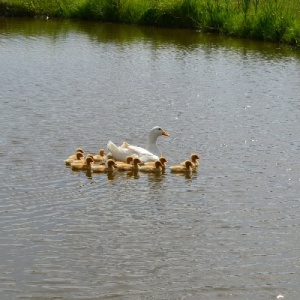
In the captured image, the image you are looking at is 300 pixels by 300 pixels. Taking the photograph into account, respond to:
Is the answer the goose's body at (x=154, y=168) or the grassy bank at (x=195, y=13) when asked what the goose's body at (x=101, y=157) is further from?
the grassy bank at (x=195, y=13)

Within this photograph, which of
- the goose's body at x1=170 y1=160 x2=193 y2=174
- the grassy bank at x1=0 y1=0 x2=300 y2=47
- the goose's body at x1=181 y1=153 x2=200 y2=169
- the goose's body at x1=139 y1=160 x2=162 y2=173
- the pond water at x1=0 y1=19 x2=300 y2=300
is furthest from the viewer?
the grassy bank at x1=0 y1=0 x2=300 y2=47

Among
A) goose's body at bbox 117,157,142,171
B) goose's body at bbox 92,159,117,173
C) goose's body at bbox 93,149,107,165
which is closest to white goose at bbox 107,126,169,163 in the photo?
goose's body at bbox 93,149,107,165

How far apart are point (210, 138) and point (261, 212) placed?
13.4 feet

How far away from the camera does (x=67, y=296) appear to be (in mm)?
9438

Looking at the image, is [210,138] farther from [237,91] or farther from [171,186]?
[237,91]

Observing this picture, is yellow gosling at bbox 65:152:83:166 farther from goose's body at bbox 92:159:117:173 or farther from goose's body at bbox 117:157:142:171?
goose's body at bbox 117:157:142:171

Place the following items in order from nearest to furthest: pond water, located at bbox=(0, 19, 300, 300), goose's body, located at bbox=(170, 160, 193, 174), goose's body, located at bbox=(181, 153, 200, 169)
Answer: pond water, located at bbox=(0, 19, 300, 300)
goose's body, located at bbox=(170, 160, 193, 174)
goose's body, located at bbox=(181, 153, 200, 169)

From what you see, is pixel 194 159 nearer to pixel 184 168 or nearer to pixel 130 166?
pixel 184 168

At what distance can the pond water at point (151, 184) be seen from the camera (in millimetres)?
10078

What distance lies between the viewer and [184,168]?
13984mm

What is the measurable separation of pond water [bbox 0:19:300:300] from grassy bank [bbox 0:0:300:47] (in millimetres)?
4642

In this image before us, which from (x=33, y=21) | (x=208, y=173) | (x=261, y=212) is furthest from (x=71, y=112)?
(x=33, y=21)

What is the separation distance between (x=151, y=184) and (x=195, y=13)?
19402 mm

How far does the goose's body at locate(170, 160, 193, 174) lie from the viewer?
13.9 m
